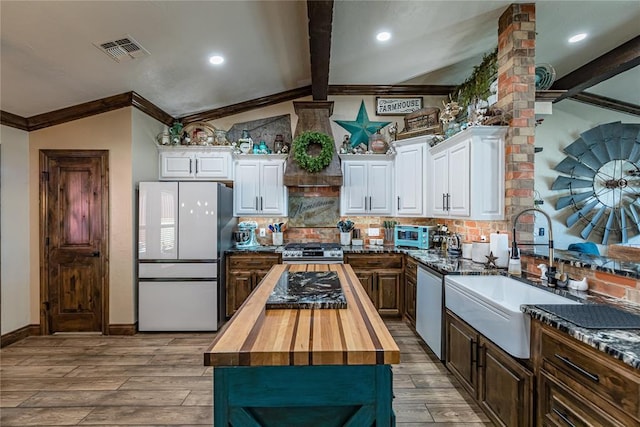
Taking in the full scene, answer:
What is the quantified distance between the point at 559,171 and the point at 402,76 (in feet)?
9.23

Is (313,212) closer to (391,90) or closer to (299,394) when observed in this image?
(391,90)

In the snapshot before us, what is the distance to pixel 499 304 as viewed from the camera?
1.92 m

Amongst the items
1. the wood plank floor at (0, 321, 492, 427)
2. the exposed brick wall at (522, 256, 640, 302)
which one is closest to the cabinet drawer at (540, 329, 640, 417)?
the exposed brick wall at (522, 256, 640, 302)

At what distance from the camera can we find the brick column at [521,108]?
9.47 feet

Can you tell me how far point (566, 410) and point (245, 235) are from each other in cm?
387

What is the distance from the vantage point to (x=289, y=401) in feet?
4.07

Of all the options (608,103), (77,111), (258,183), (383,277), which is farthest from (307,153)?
(608,103)

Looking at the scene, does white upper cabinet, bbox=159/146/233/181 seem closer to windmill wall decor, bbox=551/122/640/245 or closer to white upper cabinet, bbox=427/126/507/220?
white upper cabinet, bbox=427/126/507/220

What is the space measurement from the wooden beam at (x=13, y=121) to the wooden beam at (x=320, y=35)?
347cm

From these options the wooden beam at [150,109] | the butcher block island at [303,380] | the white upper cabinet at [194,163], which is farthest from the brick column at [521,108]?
the wooden beam at [150,109]

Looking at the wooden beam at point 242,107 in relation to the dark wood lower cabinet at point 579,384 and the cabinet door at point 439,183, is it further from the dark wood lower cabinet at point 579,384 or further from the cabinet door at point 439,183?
the dark wood lower cabinet at point 579,384

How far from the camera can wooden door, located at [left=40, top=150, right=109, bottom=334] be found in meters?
3.81

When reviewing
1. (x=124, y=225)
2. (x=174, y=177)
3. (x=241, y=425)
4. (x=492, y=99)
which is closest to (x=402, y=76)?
(x=492, y=99)

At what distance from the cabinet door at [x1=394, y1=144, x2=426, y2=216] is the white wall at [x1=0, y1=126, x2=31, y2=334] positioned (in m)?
4.71
